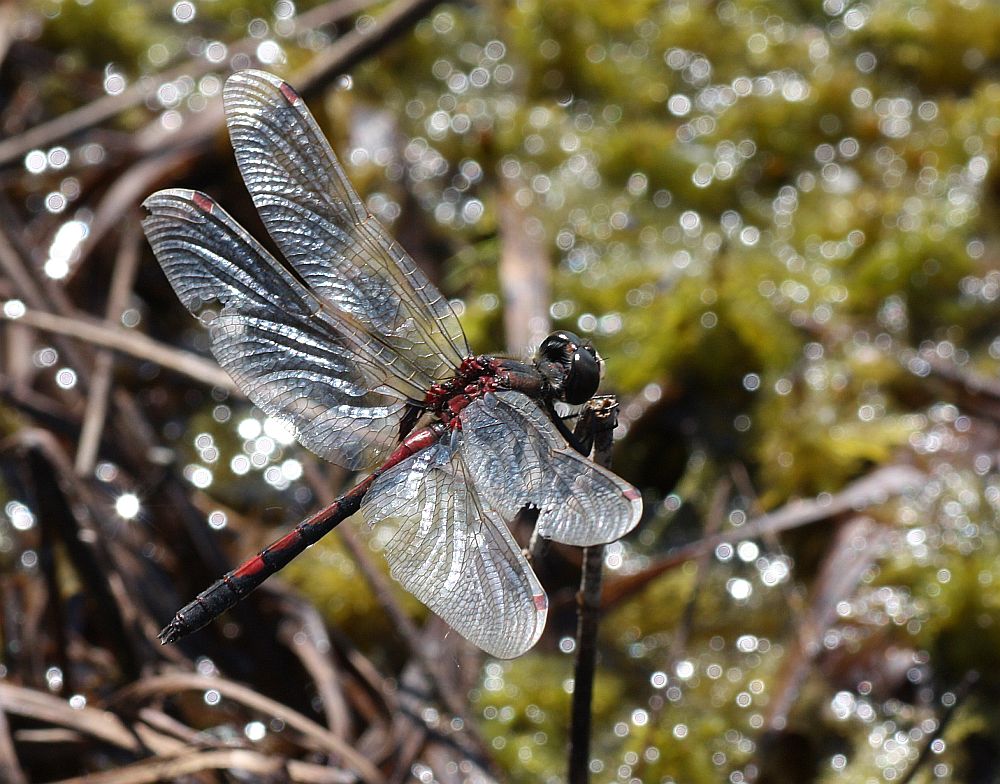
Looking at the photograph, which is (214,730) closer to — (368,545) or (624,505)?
(368,545)

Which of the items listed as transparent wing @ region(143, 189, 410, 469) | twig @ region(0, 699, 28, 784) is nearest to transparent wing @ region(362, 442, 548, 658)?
transparent wing @ region(143, 189, 410, 469)

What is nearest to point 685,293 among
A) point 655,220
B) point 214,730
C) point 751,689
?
point 655,220

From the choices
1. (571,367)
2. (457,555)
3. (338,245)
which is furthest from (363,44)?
(457,555)

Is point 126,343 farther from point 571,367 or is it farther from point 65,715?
point 571,367

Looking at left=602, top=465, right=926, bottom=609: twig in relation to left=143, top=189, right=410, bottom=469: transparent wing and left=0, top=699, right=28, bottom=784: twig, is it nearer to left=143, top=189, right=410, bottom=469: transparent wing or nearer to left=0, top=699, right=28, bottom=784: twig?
left=143, top=189, right=410, bottom=469: transparent wing

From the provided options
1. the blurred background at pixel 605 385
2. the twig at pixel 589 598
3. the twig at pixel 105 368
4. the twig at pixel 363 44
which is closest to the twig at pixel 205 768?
the blurred background at pixel 605 385
